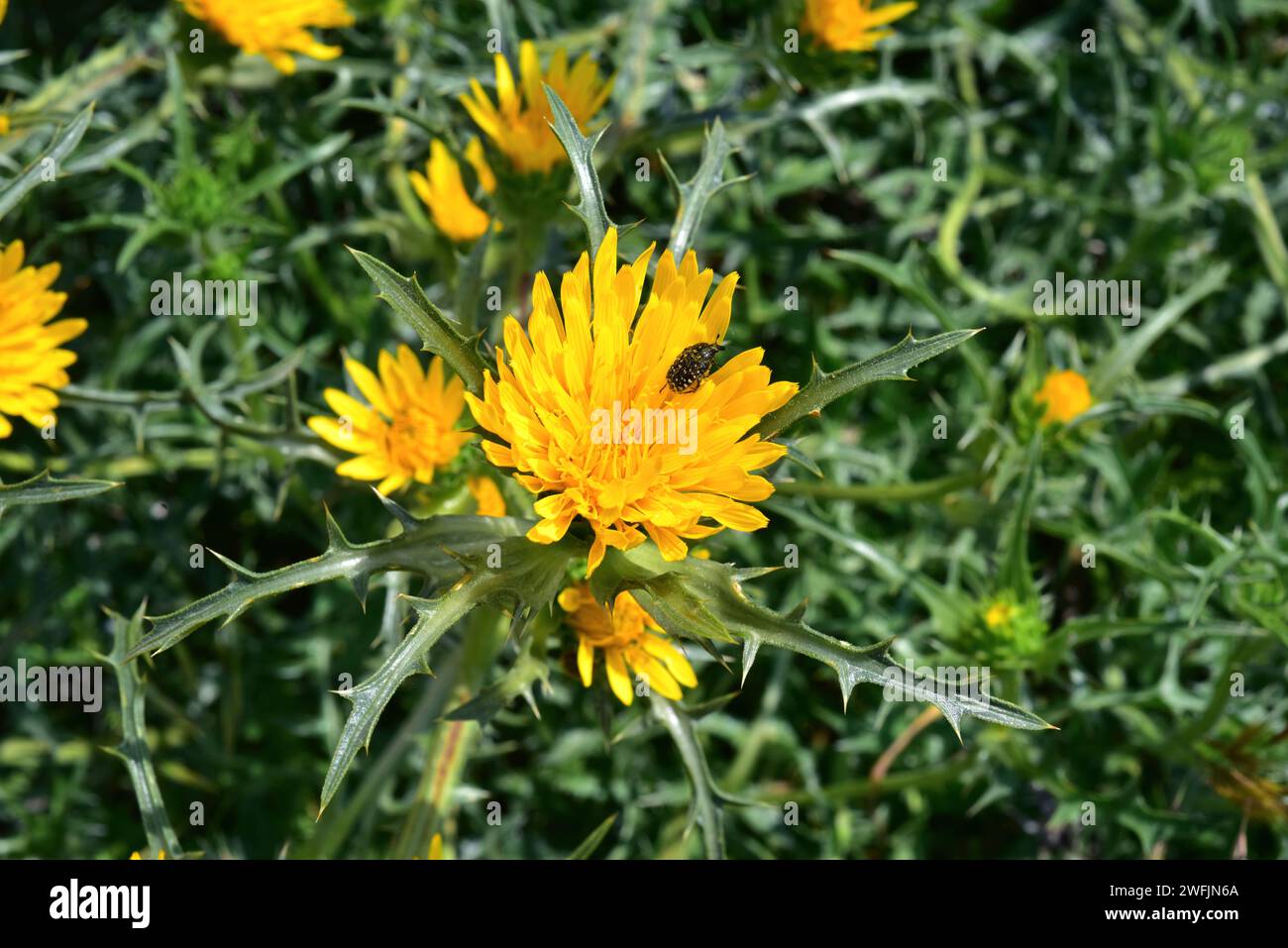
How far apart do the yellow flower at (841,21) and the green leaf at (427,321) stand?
1.64 metres

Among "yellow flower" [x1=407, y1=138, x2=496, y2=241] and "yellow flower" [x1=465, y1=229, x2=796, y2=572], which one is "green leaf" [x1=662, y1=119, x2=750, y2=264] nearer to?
"yellow flower" [x1=465, y1=229, x2=796, y2=572]

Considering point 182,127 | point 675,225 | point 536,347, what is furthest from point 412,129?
point 536,347

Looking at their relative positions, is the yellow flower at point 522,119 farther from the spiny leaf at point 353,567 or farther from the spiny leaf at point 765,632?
the spiny leaf at point 765,632

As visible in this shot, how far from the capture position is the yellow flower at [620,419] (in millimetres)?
2039

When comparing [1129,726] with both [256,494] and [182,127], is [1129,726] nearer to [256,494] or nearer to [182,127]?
[256,494]

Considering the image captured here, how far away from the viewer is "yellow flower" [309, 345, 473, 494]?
2781mm

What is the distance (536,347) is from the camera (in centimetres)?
→ 207

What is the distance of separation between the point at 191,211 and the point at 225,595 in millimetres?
1498

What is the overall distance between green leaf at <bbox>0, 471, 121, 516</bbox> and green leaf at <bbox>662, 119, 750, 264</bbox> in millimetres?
1277

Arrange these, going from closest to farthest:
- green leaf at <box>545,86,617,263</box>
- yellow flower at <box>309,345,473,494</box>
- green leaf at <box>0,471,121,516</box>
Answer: green leaf at <box>545,86,617,263</box> → green leaf at <box>0,471,121,516</box> → yellow flower at <box>309,345,473,494</box>

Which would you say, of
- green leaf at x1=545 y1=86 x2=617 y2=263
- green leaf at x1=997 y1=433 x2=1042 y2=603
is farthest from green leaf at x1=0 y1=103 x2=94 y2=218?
green leaf at x1=997 y1=433 x2=1042 y2=603

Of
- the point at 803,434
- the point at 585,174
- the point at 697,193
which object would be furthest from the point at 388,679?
the point at 803,434

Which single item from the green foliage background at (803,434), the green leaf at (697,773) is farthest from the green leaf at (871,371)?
the green foliage background at (803,434)

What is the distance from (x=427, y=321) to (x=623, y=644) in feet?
2.93
